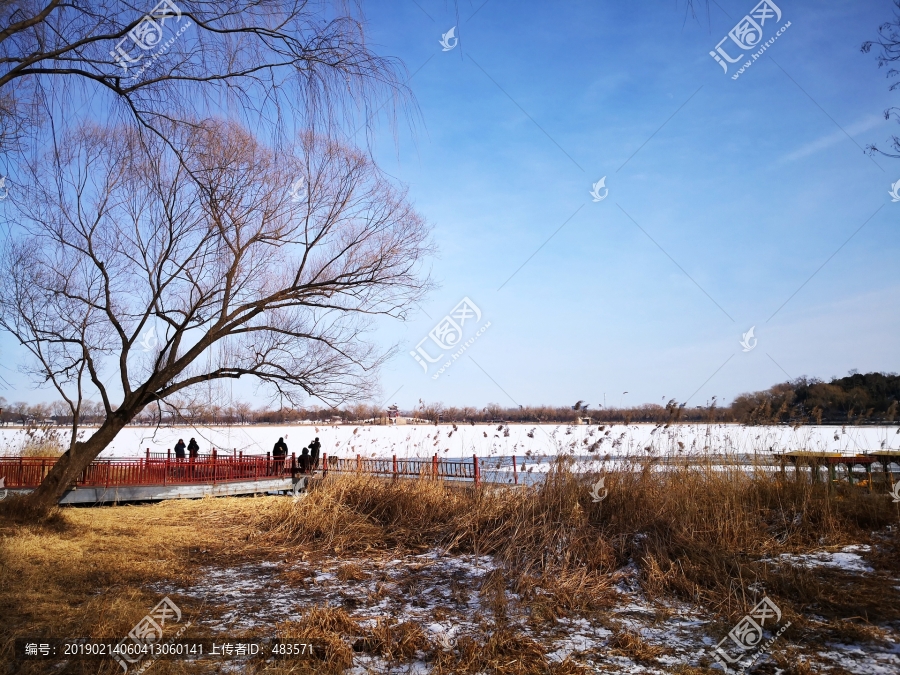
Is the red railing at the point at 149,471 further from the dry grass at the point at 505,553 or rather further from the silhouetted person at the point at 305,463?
the dry grass at the point at 505,553

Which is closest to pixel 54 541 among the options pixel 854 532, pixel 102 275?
pixel 102 275

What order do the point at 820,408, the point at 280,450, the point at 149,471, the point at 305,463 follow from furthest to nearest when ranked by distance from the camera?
1. the point at 280,450
2. the point at 305,463
3. the point at 149,471
4. the point at 820,408

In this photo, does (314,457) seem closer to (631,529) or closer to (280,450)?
(280,450)

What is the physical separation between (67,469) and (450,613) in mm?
8592

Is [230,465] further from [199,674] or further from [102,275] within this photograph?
[199,674]

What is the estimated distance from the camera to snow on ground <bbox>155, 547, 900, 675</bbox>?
4.09 m

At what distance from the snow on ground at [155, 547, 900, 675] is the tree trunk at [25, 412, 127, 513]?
198 inches

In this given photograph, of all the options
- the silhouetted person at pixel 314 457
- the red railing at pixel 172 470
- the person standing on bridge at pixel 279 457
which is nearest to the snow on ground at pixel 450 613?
the red railing at pixel 172 470

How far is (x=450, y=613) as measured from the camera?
525cm

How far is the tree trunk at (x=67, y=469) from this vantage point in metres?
9.99

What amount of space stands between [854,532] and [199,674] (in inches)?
283

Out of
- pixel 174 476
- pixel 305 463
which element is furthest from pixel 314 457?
pixel 174 476

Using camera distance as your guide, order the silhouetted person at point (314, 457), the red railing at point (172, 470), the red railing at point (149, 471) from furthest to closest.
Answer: the silhouetted person at point (314, 457) → the red railing at point (149, 471) → the red railing at point (172, 470)

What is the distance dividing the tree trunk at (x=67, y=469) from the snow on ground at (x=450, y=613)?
5027 mm
